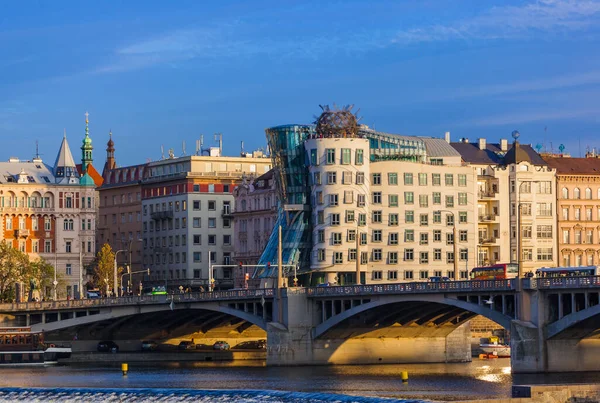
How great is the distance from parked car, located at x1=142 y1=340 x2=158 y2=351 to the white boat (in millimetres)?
36121

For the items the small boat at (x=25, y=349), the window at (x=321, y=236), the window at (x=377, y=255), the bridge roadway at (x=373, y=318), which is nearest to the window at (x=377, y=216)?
the window at (x=377, y=255)

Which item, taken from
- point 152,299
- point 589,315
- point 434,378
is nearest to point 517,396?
point 589,315

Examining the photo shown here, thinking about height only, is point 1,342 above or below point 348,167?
below

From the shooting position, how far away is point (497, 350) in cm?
17875

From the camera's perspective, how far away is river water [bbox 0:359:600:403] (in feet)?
391

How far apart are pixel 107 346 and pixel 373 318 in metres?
42.9

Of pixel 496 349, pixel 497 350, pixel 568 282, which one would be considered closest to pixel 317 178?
pixel 496 349

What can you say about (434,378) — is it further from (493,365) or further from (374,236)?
(374,236)

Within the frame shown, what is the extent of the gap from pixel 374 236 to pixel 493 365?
40.9m

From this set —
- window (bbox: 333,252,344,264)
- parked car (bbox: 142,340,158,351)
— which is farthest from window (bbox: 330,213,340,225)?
parked car (bbox: 142,340,158,351)

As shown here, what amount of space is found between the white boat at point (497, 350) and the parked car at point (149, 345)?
36121 millimetres

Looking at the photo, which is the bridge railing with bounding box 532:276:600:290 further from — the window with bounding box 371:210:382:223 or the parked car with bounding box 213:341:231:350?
the window with bounding box 371:210:382:223

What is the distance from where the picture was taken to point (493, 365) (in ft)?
525

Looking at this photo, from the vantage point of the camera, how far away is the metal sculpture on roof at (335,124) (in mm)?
192375
